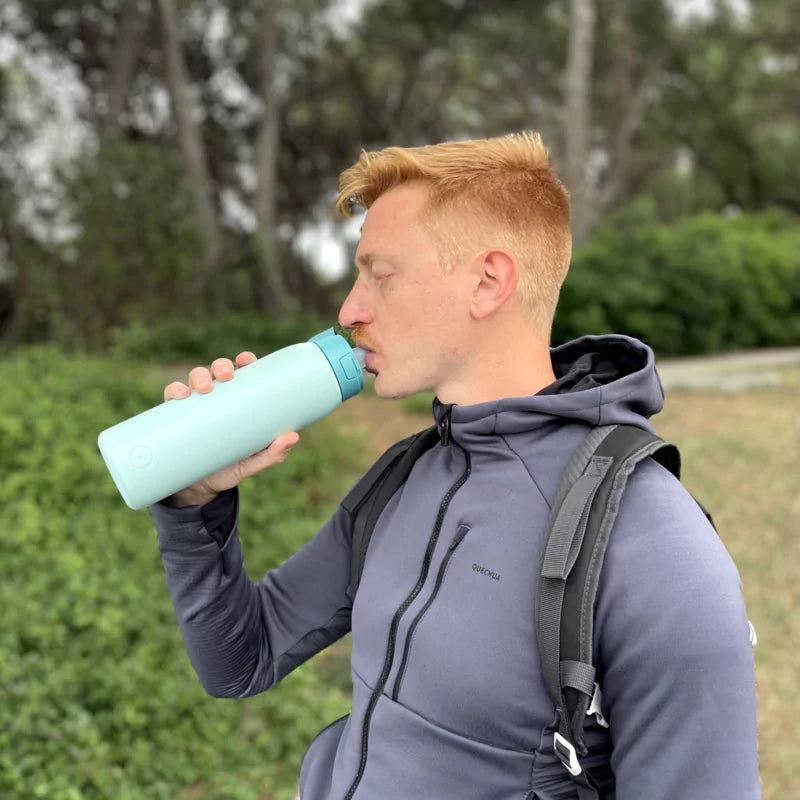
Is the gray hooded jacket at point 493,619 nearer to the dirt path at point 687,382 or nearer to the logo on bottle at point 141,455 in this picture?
the logo on bottle at point 141,455

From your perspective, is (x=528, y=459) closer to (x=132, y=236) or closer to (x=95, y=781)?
(x=95, y=781)

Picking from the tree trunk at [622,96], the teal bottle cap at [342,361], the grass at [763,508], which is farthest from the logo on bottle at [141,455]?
the tree trunk at [622,96]

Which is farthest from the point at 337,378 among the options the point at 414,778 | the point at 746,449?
the point at 746,449

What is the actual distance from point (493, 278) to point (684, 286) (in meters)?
12.9

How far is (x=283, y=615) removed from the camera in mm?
1816

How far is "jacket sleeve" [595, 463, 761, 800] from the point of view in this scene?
1.15 metres

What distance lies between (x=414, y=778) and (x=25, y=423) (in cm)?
599

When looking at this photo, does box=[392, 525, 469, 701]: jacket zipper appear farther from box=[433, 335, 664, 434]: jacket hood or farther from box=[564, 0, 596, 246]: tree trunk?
box=[564, 0, 596, 246]: tree trunk

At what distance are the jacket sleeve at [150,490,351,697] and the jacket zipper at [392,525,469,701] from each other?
37 cm

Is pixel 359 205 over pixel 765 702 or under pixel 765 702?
over

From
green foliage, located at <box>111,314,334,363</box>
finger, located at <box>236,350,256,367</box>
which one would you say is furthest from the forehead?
green foliage, located at <box>111,314,334,363</box>

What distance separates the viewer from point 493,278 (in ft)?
4.97

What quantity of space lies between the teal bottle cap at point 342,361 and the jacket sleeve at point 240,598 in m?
0.33

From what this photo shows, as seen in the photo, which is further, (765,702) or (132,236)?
(132,236)
